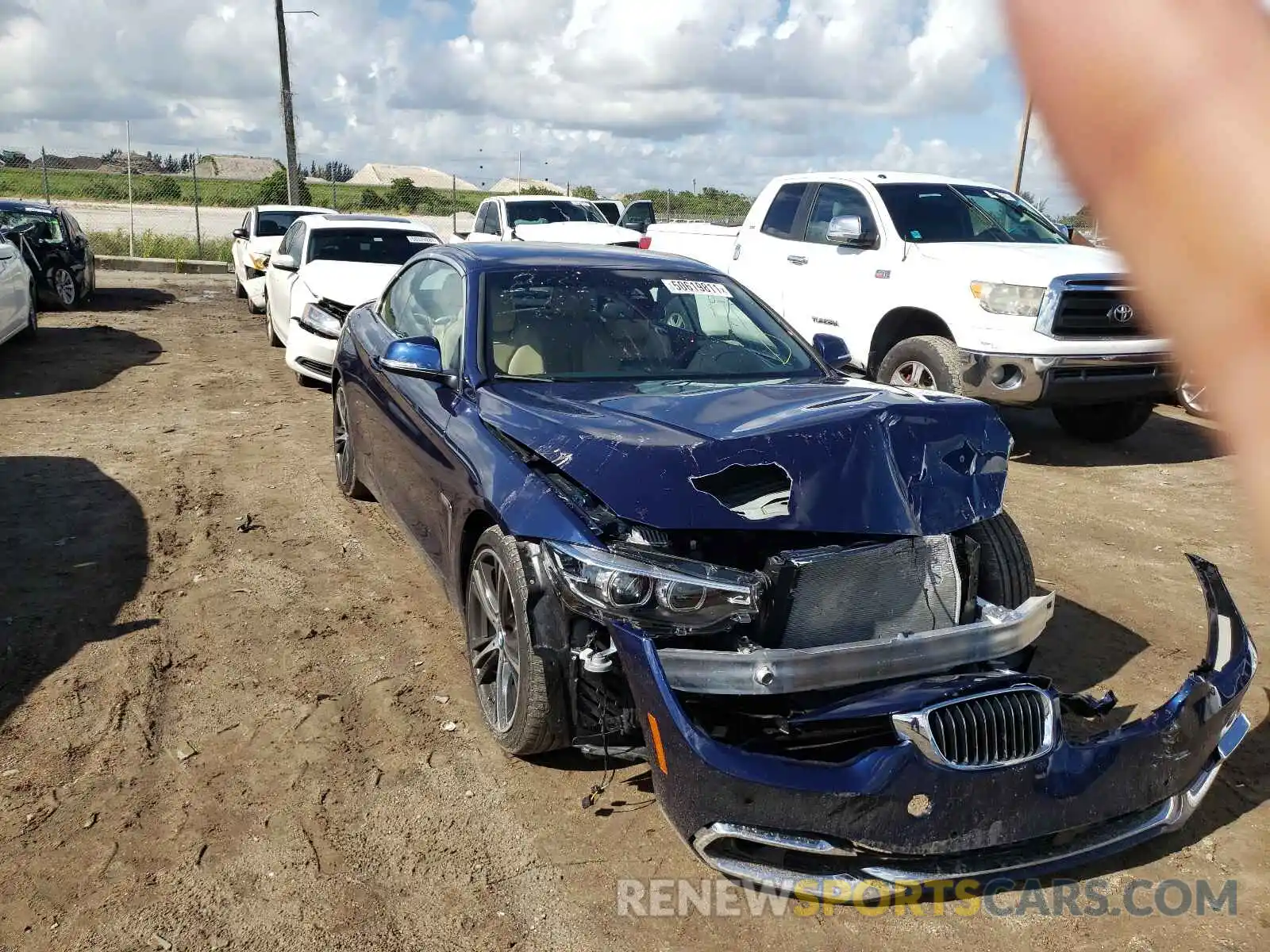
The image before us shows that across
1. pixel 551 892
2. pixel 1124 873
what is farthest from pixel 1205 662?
pixel 551 892

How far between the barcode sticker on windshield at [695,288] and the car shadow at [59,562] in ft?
9.11

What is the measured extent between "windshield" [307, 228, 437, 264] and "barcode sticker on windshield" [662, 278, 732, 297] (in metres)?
6.70

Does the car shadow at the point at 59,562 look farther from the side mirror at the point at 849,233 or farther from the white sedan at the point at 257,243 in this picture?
the white sedan at the point at 257,243

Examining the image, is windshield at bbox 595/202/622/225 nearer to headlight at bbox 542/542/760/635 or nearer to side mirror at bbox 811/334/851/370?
side mirror at bbox 811/334/851/370

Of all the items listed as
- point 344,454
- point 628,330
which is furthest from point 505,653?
point 344,454

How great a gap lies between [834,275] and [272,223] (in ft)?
36.2

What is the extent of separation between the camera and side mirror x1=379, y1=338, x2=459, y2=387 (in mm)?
4422

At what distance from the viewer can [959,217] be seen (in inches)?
354

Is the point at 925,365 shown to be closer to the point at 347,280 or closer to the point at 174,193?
the point at 347,280

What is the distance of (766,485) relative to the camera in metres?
3.34

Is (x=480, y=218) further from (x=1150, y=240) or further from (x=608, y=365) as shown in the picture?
(x=1150, y=240)

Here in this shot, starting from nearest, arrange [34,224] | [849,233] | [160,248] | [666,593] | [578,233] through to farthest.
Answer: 1. [666,593]
2. [849,233]
3. [578,233]
4. [34,224]
5. [160,248]

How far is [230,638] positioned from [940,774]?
312cm

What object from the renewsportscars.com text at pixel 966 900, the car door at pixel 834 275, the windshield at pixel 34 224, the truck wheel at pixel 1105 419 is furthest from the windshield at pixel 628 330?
the windshield at pixel 34 224
